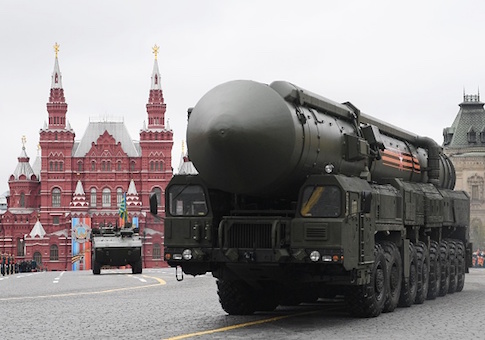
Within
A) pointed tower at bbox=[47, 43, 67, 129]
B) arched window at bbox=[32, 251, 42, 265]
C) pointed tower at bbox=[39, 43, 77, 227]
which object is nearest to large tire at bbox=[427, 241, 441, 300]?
arched window at bbox=[32, 251, 42, 265]

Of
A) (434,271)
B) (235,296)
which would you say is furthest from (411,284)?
(235,296)

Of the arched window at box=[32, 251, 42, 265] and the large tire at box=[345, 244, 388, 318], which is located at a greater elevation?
the large tire at box=[345, 244, 388, 318]

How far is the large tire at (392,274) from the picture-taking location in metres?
17.2

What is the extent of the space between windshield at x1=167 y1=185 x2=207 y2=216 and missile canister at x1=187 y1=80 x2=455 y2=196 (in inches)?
18.8

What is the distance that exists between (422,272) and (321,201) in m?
5.95

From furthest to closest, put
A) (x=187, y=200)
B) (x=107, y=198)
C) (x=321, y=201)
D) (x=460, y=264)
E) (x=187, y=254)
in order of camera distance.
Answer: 1. (x=107, y=198)
2. (x=460, y=264)
3. (x=187, y=200)
4. (x=187, y=254)
5. (x=321, y=201)

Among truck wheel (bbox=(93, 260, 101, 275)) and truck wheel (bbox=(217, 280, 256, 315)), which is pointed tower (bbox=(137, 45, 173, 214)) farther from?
truck wheel (bbox=(217, 280, 256, 315))

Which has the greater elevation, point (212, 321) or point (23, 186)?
point (23, 186)

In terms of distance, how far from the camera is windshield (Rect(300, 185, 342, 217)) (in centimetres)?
1465

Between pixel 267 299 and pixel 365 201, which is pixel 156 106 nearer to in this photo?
pixel 267 299

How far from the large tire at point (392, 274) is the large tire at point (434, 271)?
3.18m

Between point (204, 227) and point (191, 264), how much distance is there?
624 mm

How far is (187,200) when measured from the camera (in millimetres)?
A: 15641

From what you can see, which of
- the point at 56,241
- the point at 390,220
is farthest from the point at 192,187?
the point at 56,241
